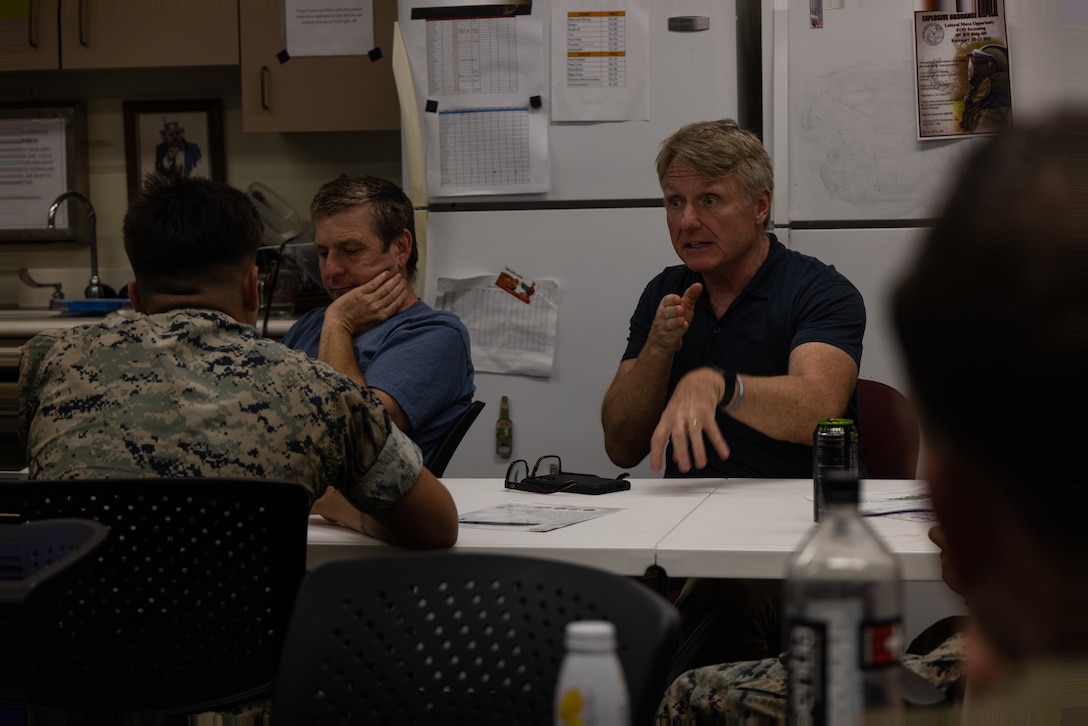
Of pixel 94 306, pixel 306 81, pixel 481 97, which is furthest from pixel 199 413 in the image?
pixel 94 306

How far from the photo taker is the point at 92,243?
13.9 feet

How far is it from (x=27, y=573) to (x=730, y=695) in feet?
2.94

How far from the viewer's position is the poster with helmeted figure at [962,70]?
289 cm

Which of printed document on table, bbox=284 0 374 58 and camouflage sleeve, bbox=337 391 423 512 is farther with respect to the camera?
printed document on table, bbox=284 0 374 58

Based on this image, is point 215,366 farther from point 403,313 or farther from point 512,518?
point 403,313

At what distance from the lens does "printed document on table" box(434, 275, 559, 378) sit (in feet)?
10.2

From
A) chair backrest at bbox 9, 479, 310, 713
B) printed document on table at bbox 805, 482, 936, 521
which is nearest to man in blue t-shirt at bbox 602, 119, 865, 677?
printed document on table at bbox 805, 482, 936, 521

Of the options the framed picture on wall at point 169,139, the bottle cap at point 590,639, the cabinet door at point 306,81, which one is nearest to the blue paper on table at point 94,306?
the framed picture on wall at point 169,139

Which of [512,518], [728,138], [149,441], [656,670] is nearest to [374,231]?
[728,138]

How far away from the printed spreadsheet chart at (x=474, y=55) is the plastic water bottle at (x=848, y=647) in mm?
2477

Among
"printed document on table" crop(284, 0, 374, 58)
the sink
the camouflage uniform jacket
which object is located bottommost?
the camouflage uniform jacket

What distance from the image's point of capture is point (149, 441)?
58.0 inches

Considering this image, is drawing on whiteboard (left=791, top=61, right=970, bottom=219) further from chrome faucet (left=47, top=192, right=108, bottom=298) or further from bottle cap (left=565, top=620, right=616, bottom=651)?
chrome faucet (left=47, top=192, right=108, bottom=298)

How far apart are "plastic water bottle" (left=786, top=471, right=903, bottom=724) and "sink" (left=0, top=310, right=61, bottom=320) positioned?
3656 millimetres
